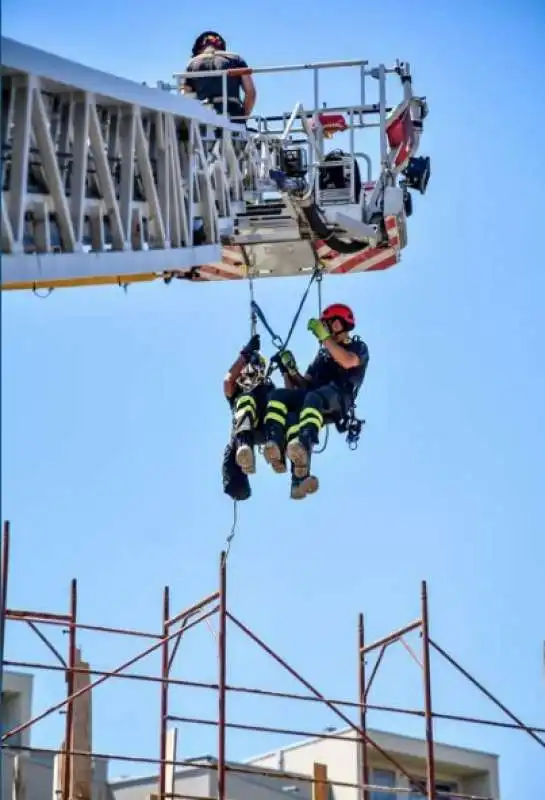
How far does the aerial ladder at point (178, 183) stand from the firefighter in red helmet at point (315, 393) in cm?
67

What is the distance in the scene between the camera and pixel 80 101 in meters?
20.6

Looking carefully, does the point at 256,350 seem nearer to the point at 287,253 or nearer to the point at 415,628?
the point at 287,253

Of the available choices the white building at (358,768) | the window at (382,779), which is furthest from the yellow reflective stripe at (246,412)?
the window at (382,779)

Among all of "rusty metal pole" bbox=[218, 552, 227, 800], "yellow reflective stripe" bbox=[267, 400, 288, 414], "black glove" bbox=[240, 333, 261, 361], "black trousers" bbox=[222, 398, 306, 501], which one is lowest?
"rusty metal pole" bbox=[218, 552, 227, 800]

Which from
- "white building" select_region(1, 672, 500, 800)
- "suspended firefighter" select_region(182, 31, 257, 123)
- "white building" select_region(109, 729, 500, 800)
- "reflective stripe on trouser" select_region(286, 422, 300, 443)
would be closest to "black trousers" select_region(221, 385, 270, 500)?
"reflective stripe on trouser" select_region(286, 422, 300, 443)

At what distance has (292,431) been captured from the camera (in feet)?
79.9

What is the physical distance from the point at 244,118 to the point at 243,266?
1.47 meters

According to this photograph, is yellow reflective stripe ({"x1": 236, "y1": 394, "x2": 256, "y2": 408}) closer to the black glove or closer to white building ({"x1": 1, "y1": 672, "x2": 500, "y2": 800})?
the black glove

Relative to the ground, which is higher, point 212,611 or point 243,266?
point 243,266

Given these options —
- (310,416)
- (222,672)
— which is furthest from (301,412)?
(222,672)

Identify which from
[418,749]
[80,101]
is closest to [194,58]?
[80,101]

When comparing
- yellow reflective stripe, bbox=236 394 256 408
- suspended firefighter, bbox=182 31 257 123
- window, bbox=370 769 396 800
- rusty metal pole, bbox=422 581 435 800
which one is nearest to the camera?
yellow reflective stripe, bbox=236 394 256 408

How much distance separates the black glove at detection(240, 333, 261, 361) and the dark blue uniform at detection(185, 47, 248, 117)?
7.14 ft

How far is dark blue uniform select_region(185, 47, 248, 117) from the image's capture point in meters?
25.5
